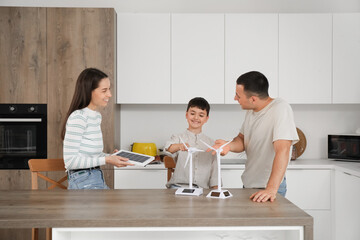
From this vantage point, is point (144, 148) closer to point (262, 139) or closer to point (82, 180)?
point (82, 180)

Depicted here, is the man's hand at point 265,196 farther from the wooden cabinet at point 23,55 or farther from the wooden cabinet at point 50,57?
the wooden cabinet at point 23,55

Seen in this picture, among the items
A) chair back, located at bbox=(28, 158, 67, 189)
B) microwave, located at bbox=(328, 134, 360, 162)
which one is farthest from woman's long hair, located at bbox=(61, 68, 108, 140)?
microwave, located at bbox=(328, 134, 360, 162)

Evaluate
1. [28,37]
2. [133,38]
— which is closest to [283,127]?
[133,38]

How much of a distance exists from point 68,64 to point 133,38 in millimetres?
630

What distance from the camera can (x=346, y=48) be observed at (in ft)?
12.0

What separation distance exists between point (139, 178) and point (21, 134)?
1.10m

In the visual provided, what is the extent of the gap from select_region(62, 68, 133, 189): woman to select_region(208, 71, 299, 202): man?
682mm

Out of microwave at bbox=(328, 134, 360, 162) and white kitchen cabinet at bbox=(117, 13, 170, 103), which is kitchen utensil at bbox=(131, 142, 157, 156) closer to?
white kitchen cabinet at bbox=(117, 13, 170, 103)

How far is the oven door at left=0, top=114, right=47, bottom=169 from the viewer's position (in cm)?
346

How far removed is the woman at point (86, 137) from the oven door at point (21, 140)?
4.14 feet

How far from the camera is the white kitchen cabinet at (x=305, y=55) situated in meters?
3.65

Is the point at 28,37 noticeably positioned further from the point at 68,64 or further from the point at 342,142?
the point at 342,142

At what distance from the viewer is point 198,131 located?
247 centimetres

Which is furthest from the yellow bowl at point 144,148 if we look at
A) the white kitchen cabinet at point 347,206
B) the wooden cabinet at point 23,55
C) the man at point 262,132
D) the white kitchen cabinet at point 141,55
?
the white kitchen cabinet at point 347,206
